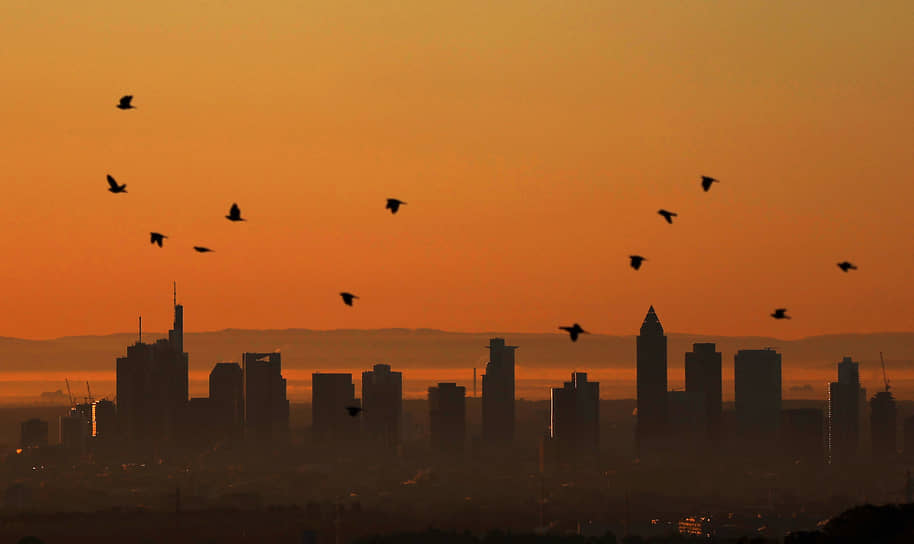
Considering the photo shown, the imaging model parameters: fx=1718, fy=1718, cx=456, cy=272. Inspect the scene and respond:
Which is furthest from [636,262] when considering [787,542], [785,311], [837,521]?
[837,521]

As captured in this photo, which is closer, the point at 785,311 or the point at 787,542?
the point at 785,311

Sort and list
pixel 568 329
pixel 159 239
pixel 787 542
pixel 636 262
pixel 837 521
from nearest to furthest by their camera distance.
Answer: pixel 568 329 → pixel 636 262 → pixel 159 239 → pixel 787 542 → pixel 837 521

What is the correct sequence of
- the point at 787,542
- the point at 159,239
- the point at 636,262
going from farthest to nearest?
the point at 787,542
the point at 159,239
the point at 636,262

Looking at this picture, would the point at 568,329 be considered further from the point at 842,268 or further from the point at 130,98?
the point at 130,98

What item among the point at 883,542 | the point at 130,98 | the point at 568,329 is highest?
the point at 130,98

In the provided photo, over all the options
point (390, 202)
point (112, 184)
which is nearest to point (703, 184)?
point (390, 202)

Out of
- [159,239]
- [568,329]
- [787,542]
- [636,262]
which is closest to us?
[568,329]

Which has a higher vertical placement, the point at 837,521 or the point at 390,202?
the point at 390,202

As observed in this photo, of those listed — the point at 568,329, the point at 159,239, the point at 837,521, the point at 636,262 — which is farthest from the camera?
the point at 837,521

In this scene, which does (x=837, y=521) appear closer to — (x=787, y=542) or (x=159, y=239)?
(x=787, y=542)
